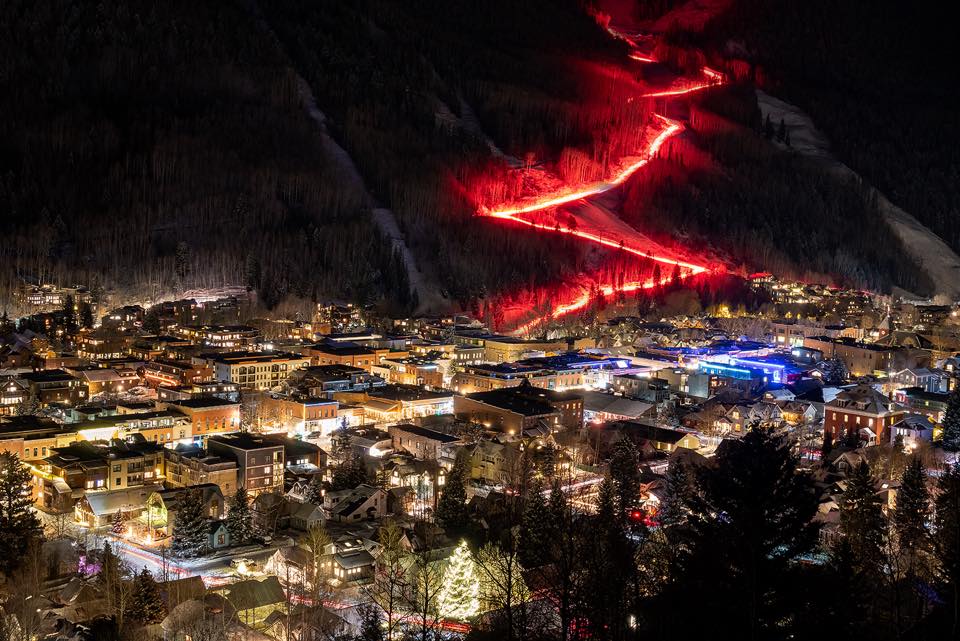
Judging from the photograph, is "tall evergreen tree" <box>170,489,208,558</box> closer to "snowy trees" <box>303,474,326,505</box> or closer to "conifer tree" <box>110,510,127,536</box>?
"conifer tree" <box>110,510,127,536</box>

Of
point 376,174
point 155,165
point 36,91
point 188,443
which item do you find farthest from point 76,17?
point 188,443

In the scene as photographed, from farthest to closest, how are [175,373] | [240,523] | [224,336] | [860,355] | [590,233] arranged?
[590,233]
[224,336]
[860,355]
[175,373]
[240,523]

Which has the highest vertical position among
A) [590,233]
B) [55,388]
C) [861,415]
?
[590,233]

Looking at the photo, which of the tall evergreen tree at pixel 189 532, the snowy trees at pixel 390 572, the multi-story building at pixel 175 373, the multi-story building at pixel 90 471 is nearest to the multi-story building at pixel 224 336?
the multi-story building at pixel 175 373

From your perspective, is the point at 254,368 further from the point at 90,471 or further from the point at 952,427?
the point at 952,427

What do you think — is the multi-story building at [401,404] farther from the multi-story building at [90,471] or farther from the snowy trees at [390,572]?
the snowy trees at [390,572]

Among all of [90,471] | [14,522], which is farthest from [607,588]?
[90,471]

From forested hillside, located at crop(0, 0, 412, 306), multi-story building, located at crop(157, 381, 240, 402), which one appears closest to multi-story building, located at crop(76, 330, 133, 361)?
multi-story building, located at crop(157, 381, 240, 402)
